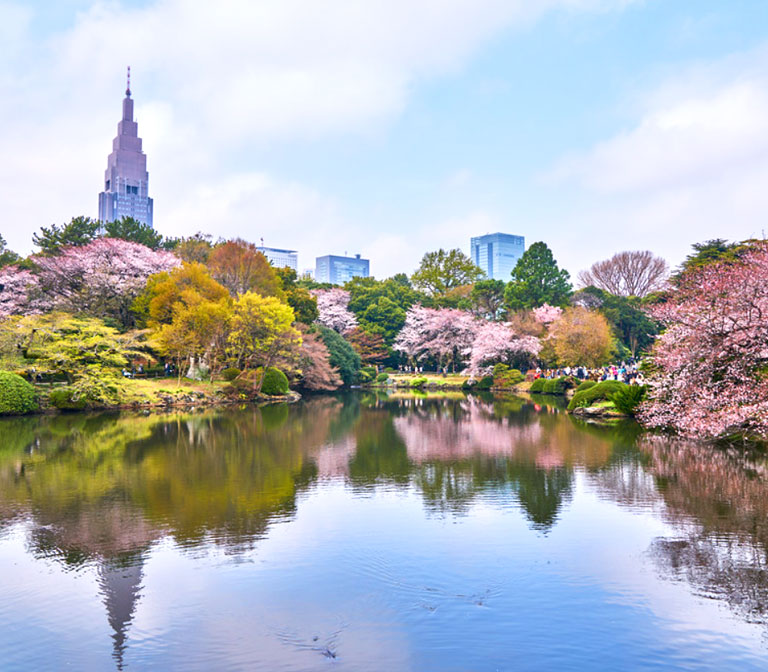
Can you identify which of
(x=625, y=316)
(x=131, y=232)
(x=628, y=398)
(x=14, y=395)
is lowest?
(x=628, y=398)

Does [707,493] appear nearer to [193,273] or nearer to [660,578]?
[660,578]

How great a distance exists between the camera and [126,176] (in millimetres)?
150625

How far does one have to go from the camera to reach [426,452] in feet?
49.8

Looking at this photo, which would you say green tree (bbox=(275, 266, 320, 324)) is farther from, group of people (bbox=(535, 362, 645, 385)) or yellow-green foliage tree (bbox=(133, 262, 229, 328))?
group of people (bbox=(535, 362, 645, 385))

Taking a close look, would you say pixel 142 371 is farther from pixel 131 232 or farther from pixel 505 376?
pixel 505 376

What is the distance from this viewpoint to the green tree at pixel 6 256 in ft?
141

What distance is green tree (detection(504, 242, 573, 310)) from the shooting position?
52625 millimetres

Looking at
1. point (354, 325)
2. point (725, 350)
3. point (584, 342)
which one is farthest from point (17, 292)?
point (725, 350)

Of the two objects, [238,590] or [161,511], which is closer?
[238,590]

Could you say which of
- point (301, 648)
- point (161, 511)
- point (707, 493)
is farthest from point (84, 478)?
point (707, 493)

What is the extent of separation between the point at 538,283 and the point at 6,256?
1687 inches

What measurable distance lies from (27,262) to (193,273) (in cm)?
1601

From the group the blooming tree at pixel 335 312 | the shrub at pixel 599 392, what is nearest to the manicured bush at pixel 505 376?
the blooming tree at pixel 335 312

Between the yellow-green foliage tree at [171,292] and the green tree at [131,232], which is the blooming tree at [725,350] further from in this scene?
the green tree at [131,232]
